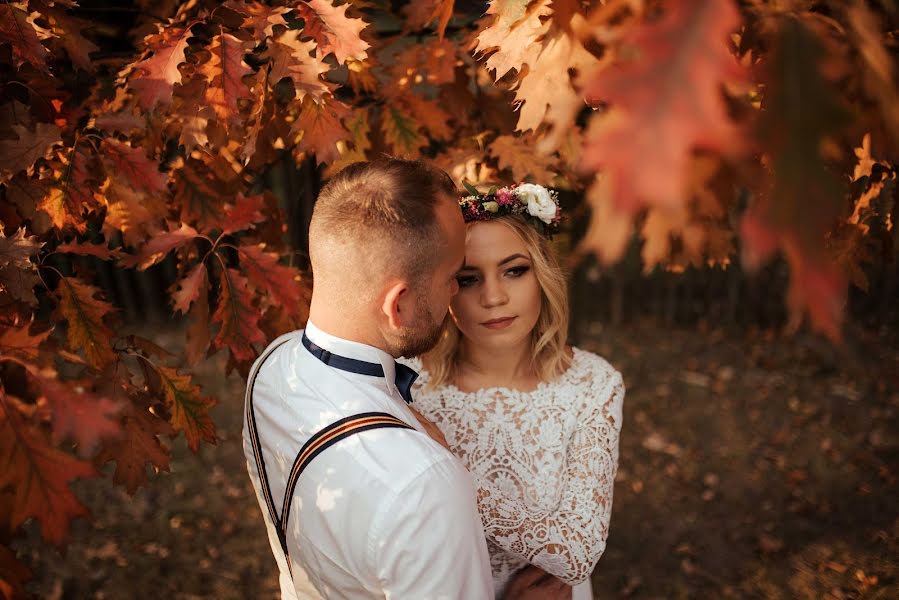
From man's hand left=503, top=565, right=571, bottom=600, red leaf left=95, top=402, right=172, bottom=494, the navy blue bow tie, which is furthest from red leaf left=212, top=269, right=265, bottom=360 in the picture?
man's hand left=503, top=565, right=571, bottom=600

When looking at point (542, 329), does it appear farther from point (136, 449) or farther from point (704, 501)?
point (704, 501)

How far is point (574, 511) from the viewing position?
2102mm

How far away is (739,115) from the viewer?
2.79ft

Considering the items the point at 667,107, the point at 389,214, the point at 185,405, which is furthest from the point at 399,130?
the point at 667,107

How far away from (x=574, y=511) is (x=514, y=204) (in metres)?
1.10

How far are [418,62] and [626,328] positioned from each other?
4929 mm

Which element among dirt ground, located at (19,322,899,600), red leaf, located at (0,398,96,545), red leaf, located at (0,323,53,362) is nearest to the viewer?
red leaf, located at (0,398,96,545)

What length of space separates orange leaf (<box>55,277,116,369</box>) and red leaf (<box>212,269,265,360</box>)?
1.17 feet

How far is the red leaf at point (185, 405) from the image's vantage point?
2.02 meters

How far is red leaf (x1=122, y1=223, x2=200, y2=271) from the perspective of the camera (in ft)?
6.62

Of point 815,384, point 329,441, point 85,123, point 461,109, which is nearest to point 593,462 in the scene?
point 329,441

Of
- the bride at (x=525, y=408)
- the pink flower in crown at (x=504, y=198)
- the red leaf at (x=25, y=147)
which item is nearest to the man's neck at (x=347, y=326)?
the bride at (x=525, y=408)

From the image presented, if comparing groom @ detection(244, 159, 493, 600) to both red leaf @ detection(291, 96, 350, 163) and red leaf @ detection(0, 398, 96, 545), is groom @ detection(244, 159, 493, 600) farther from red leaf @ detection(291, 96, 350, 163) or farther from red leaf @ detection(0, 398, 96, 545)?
red leaf @ detection(0, 398, 96, 545)

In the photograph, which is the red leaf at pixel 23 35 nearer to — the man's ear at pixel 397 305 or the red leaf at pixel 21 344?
the red leaf at pixel 21 344
